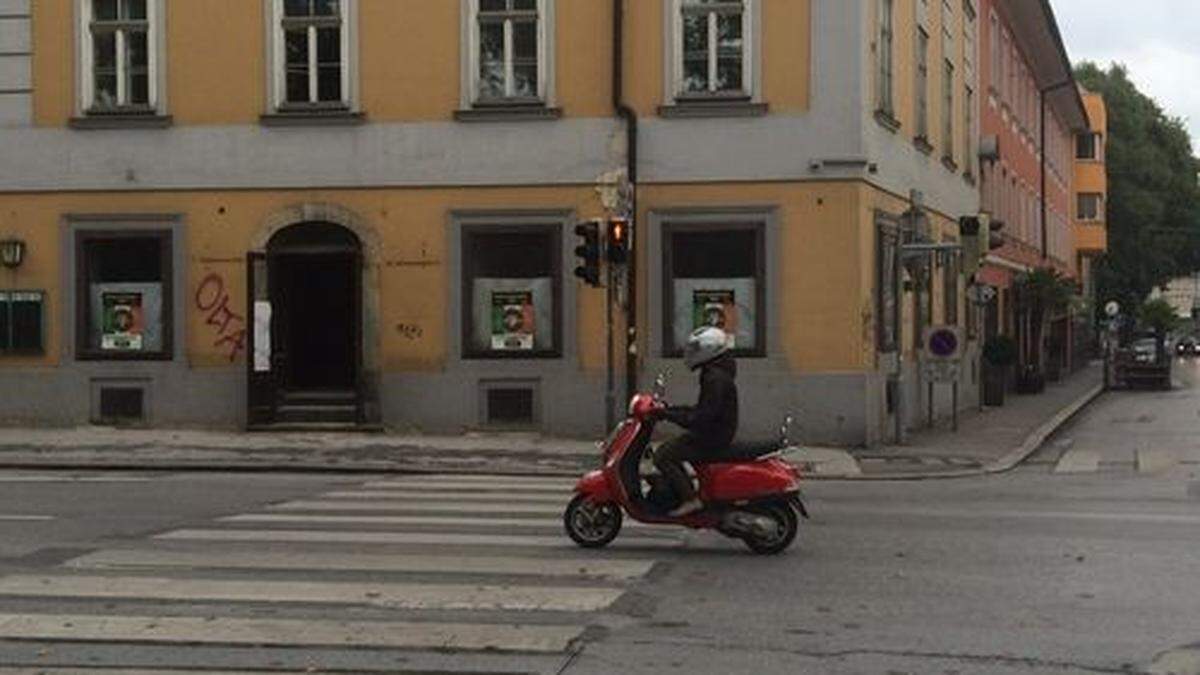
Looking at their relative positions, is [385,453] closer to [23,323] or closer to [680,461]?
[23,323]

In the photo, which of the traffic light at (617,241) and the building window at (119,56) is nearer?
the traffic light at (617,241)

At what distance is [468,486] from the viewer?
16062mm

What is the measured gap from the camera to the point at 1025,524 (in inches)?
504

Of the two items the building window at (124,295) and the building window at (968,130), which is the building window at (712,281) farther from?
the building window at (968,130)

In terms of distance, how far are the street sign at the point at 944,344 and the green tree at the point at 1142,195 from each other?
67192mm

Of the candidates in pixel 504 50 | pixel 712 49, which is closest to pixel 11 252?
pixel 504 50

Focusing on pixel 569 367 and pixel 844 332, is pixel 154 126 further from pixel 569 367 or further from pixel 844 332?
pixel 844 332

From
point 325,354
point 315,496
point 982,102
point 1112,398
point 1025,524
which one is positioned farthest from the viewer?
point 1112,398

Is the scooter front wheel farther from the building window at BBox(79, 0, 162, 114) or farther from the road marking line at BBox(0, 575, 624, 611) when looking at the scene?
the building window at BBox(79, 0, 162, 114)

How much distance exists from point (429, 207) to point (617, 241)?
3.88m

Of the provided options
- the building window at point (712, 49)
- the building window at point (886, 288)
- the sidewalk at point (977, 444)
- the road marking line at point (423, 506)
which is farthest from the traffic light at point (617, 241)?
the road marking line at point (423, 506)

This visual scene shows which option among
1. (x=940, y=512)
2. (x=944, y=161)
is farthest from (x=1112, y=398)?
(x=940, y=512)

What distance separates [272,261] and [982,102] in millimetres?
19962

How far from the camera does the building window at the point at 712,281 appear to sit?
21578 millimetres
